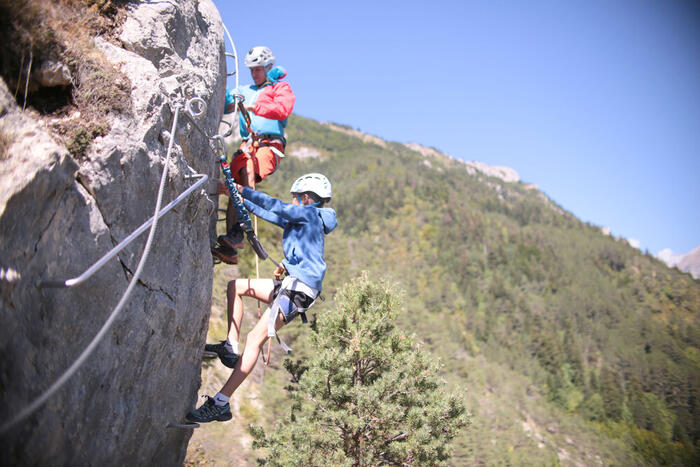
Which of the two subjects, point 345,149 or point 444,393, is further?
point 345,149

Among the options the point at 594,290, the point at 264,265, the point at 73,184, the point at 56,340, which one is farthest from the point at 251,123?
the point at 594,290

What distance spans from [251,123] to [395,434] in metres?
7.17

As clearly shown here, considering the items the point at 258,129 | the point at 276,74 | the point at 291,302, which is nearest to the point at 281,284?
the point at 291,302

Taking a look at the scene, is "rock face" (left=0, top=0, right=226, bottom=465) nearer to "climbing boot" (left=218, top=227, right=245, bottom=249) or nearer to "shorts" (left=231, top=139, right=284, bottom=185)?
"climbing boot" (left=218, top=227, right=245, bottom=249)

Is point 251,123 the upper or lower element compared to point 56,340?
upper

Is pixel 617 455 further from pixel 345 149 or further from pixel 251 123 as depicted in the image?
pixel 345 149

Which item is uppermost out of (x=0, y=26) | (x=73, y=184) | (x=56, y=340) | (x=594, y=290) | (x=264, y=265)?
(x=594, y=290)

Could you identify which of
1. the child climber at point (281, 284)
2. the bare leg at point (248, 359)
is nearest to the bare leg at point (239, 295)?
the child climber at point (281, 284)

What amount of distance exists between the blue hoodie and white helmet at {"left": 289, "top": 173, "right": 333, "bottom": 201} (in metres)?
0.27

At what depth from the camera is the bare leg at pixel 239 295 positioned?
4.53 metres

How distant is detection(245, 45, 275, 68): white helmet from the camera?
17.5ft

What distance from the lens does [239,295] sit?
4.61 m

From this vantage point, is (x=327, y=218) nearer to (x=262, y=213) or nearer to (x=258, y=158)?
(x=262, y=213)

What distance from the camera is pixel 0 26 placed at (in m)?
2.54
